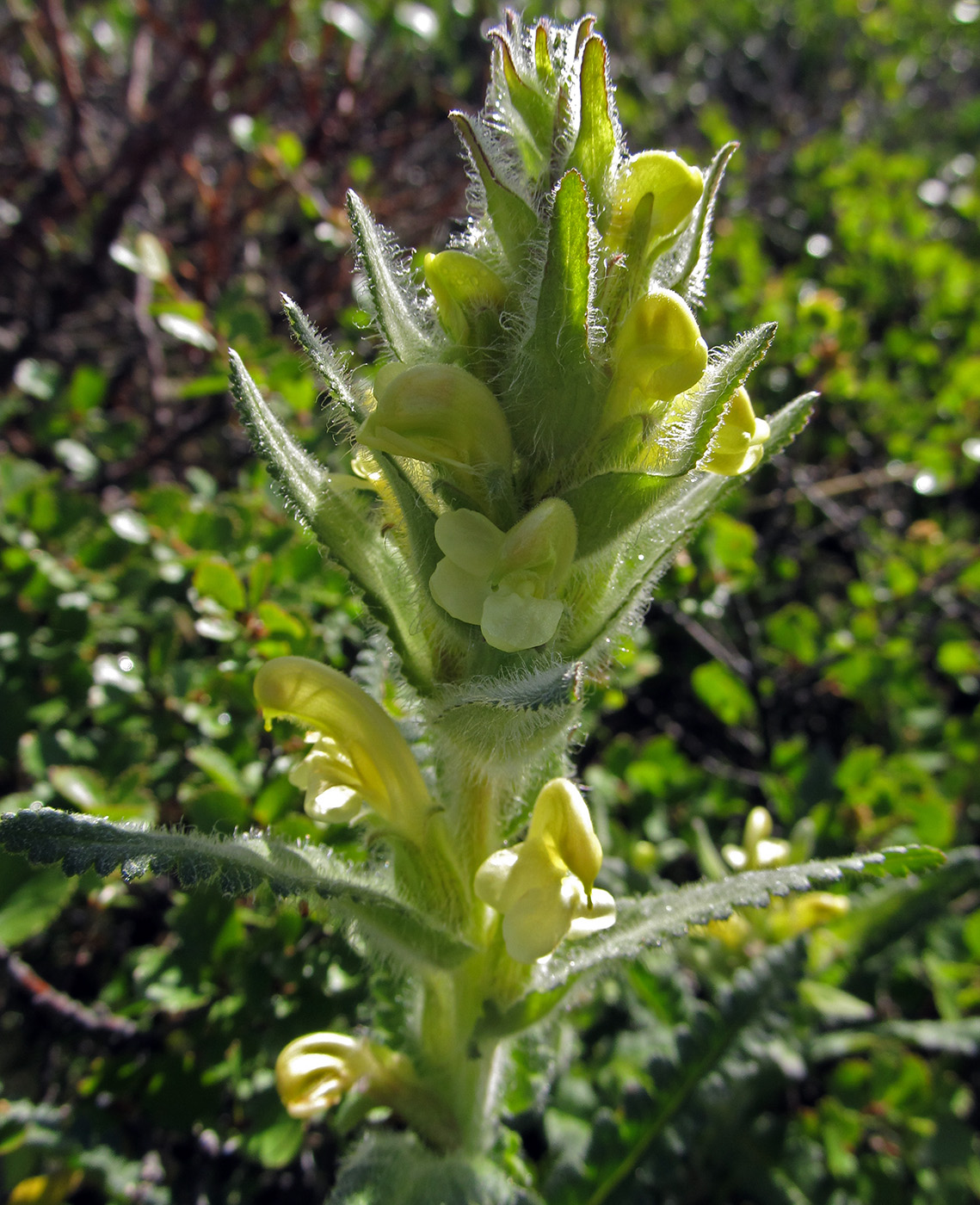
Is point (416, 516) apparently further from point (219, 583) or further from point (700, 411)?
A: point (219, 583)

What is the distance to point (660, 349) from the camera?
781mm

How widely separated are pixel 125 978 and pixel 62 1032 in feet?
0.61

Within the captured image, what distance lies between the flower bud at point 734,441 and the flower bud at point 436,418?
22 cm

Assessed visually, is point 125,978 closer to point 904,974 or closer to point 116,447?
point 116,447

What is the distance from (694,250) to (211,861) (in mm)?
793

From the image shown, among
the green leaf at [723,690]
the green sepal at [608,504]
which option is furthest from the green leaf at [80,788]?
the green leaf at [723,690]

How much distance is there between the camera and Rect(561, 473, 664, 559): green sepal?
79cm

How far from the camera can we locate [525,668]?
2.64 feet

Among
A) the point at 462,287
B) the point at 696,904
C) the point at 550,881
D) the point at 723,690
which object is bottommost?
the point at 723,690

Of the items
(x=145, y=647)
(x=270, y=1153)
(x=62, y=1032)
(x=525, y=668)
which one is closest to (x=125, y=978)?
(x=62, y=1032)

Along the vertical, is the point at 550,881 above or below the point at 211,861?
below

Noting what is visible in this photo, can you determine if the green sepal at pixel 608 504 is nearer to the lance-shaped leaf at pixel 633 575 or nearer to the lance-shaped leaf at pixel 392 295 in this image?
the lance-shaped leaf at pixel 633 575

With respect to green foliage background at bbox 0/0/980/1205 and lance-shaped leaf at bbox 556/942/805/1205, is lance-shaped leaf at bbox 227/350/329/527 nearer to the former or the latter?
green foliage background at bbox 0/0/980/1205

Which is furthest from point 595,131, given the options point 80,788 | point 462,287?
point 80,788
